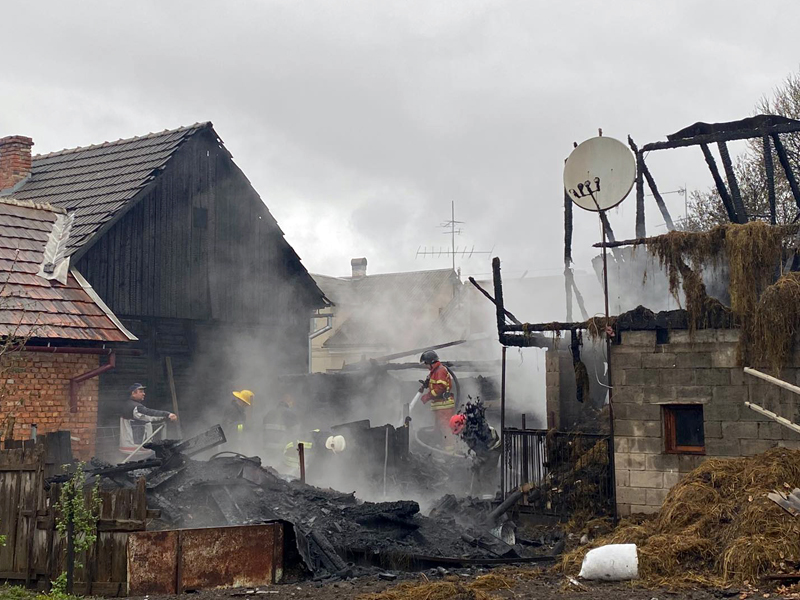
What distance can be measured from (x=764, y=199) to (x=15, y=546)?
24810mm

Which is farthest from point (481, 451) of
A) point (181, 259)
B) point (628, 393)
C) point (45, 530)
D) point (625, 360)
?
point (45, 530)

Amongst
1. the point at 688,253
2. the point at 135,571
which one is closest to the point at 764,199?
the point at 688,253

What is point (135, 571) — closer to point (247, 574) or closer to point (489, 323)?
point (247, 574)

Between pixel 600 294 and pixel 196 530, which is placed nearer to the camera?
pixel 196 530

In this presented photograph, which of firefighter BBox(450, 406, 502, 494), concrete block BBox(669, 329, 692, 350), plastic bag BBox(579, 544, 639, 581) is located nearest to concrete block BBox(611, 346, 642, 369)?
concrete block BBox(669, 329, 692, 350)

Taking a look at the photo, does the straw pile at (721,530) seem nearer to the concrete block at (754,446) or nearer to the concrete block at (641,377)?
the concrete block at (754,446)

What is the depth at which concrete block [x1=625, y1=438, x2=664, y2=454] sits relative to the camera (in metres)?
11.9

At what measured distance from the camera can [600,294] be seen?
2297 cm

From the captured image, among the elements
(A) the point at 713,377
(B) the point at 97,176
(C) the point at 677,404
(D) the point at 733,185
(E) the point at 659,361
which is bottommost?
(C) the point at 677,404

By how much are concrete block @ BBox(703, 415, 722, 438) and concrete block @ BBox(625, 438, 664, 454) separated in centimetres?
68

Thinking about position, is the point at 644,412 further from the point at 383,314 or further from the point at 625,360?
the point at 383,314

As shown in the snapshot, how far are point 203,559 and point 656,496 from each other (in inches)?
255

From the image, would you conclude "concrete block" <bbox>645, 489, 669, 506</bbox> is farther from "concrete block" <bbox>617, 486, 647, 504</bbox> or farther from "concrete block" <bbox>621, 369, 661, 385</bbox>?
"concrete block" <bbox>621, 369, 661, 385</bbox>

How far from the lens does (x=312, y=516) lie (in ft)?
39.1
